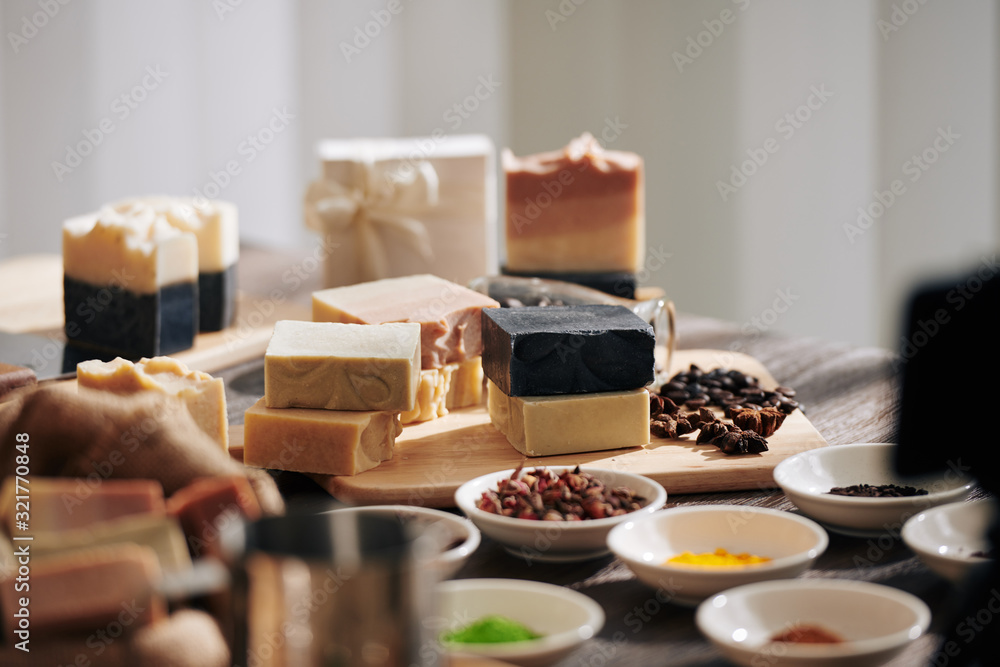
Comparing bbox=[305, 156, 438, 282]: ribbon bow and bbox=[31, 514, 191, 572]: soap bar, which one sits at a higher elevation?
bbox=[305, 156, 438, 282]: ribbon bow

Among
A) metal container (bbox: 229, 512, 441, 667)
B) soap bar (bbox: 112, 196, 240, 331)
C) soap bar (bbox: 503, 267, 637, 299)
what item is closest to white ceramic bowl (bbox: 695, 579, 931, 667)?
metal container (bbox: 229, 512, 441, 667)

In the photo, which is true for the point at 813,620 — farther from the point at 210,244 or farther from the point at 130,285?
the point at 210,244

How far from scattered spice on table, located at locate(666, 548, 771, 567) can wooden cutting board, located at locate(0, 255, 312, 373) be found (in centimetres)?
116

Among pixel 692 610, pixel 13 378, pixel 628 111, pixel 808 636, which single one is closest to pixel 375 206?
pixel 13 378

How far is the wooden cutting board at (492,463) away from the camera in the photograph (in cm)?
130

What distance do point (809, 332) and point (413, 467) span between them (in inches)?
104

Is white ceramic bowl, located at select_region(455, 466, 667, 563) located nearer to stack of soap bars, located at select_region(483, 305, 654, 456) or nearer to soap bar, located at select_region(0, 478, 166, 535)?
stack of soap bars, located at select_region(483, 305, 654, 456)

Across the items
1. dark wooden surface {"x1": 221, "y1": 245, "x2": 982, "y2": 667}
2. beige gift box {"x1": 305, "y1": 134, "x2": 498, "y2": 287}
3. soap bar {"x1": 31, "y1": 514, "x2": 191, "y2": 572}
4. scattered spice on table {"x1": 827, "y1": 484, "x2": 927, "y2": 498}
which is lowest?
dark wooden surface {"x1": 221, "y1": 245, "x2": 982, "y2": 667}

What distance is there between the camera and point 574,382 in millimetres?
1405

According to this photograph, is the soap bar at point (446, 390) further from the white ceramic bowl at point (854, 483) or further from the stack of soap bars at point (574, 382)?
the white ceramic bowl at point (854, 483)

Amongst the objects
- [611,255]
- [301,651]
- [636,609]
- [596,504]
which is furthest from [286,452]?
[611,255]

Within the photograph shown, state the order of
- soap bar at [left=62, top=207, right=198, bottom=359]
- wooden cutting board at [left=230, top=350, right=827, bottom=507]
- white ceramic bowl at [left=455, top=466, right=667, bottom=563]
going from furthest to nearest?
soap bar at [left=62, top=207, right=198, bottom=359], wooden cutting board at [left=230, top=350, right=827, bottom=507], white ceramic bowl at [left=455, top=466, right=667, bottom=563]

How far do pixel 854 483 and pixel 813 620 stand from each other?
42 centimetres

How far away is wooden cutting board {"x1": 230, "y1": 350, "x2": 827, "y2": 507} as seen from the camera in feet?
4.26
